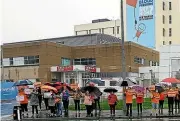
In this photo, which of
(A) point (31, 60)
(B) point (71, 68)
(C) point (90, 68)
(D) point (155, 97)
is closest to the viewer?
(D) point (155, 97)

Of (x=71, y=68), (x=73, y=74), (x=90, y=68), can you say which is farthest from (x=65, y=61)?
(x=71, y=68)

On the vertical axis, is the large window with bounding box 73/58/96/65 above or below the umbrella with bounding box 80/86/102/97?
above

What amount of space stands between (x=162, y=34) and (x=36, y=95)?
8146 centimetres

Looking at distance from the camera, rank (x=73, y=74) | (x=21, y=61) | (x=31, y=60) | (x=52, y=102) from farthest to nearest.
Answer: (x=21, y=61), (x=31, y=60), (x=73, y=74), (x=52, y=102)

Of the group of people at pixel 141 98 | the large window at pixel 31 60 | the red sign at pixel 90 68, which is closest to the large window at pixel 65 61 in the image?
the large window at pixel 31 60

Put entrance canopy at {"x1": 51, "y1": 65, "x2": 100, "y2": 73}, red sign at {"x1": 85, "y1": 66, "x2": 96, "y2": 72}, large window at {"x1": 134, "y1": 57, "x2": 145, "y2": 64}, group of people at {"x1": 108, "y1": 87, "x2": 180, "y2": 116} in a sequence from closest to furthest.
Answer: group of people at {"x1": 108, "y1": 87, "x2": 180, "y2": 116}
entrance canopy at {"x1": 51, "y1": 65, "x2": 100, "y2": 73}
red sign at {"x1": 85, "y1": 66, "x2": 96, "y2": 72}
large window at {"x1": 134, "y1": 57, "x2": 145, "y2": 64}

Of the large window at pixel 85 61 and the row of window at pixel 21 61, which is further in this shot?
the large window at pixel 85 61

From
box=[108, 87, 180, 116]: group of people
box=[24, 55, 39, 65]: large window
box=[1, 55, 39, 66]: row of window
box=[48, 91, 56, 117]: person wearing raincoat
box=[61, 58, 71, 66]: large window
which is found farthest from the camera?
box=[61, 58, 71, 66]: large window

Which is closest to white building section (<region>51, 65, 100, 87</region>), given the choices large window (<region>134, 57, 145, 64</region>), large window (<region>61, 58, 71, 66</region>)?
large window (<region>61, 58, 71, 66</region>)

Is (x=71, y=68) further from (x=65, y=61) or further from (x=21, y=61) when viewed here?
(x=21, y=61)

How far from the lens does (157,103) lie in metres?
23.0

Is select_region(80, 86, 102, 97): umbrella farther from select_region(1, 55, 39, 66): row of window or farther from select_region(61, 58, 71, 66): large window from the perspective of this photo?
select_region(61, 58, 71, 66): large window

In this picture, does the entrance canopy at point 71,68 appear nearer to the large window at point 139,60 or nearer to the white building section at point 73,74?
the white building section at point 73,74

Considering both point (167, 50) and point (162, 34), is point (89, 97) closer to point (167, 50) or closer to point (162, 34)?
point (167, 50)
